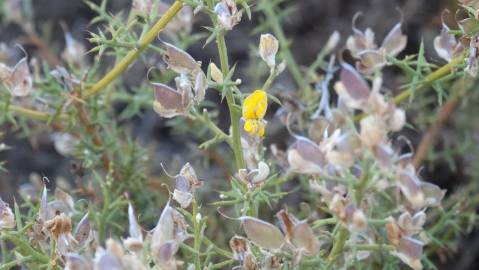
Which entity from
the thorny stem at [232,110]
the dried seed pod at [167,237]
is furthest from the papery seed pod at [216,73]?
the dried seed pod at [167,237]

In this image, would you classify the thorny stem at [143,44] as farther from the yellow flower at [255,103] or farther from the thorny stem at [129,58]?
the yellow flower at [255,103]

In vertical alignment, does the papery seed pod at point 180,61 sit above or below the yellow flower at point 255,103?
above

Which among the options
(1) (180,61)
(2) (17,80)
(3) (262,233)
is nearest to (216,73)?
(1) (180,61)

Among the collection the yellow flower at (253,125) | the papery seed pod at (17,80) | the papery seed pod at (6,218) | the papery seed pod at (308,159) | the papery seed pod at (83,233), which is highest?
the papery seed pod at (308,159)

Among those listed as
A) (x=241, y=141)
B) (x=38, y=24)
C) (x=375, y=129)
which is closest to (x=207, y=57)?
(x=38, y=24)

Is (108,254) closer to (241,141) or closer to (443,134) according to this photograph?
(241,141)

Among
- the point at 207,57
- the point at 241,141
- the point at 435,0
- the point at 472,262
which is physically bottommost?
the point at 472,262
